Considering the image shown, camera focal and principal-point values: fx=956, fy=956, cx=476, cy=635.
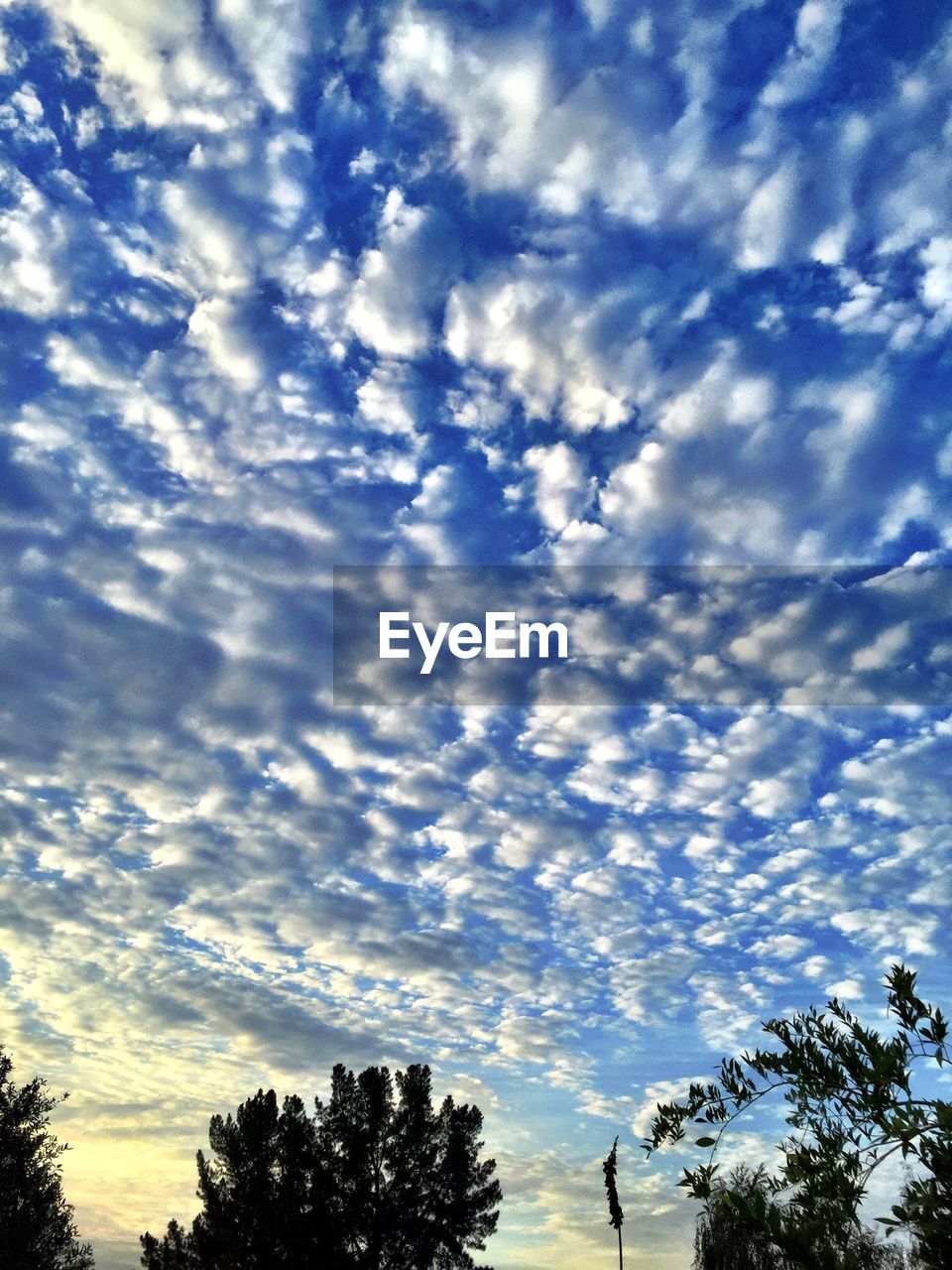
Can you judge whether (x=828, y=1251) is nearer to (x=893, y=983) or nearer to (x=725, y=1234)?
(x=893, y=983)

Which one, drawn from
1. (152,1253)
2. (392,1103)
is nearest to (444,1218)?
(392,1103)

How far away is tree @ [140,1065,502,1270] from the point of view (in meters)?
45.7

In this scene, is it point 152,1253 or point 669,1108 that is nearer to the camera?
point 669,1108

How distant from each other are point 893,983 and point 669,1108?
1787mm

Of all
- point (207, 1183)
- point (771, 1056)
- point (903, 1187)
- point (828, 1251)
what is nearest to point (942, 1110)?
point (903, 1187)

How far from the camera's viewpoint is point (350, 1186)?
47438 millimetres

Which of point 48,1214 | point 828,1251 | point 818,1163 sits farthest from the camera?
point 48,1214

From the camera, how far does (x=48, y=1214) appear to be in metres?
37.2

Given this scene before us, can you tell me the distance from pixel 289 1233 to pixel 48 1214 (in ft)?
41.2

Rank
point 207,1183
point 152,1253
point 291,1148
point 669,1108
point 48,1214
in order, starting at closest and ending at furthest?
point 669,1108, point 48,1214, point 291,1148, point 207,1183, point 152,1253

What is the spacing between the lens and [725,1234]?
40375 millimetres

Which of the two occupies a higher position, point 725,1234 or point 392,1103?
point 392,1103

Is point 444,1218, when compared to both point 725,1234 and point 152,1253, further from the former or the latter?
point 152,1253

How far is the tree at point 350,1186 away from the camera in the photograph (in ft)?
150
